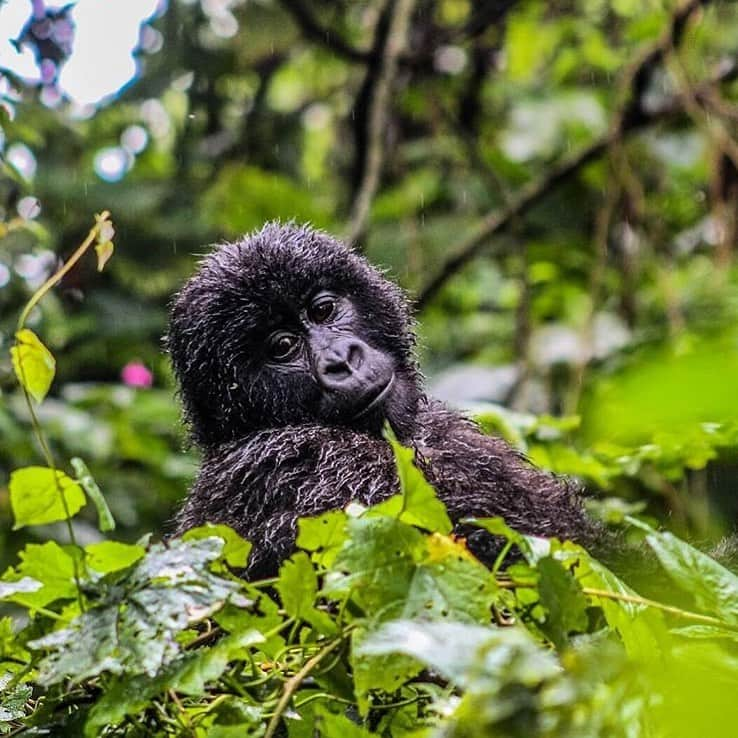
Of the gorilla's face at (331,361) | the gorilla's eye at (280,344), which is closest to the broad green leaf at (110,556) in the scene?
the gorilla's face at (331,361)

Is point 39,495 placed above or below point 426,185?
below

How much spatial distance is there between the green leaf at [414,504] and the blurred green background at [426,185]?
298cm

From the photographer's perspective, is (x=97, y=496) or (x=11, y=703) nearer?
(x=97, y=496)

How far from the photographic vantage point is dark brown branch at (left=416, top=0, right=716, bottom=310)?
4949mm

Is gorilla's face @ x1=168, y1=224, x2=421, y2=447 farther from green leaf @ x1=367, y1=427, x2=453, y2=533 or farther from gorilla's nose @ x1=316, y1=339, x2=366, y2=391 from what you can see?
green leaf @ x1=367, y1=427, x2=453, y2=533

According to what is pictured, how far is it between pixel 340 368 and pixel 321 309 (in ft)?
0.88

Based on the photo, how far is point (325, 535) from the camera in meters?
1.30

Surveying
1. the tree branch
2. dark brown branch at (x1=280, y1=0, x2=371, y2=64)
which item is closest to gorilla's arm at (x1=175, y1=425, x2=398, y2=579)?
the tree branch

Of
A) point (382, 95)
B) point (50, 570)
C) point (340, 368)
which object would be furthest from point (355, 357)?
point (382, 95)

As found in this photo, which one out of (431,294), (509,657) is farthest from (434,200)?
(509,657)

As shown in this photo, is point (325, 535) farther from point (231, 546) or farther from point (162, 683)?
point (162, 683)

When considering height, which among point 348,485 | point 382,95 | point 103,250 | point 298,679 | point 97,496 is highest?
point 382,95

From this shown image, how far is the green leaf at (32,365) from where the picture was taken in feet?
4.29

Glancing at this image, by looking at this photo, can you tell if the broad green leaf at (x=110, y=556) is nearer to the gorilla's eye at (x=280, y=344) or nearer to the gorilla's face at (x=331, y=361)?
the gorilla's face at (x=331, y=361)
